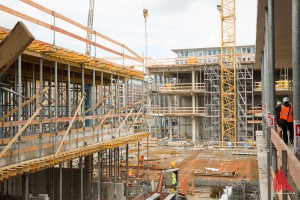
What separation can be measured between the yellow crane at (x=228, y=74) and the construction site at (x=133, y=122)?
154 mm

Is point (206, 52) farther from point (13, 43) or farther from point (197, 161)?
point (13, 43)

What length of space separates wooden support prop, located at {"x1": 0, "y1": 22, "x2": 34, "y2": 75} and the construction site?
0.01m

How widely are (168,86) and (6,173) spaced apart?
39.6m

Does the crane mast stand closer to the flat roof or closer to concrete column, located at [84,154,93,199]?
the flat roof

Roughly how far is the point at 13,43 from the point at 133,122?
1486 cm

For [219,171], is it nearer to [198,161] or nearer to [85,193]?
[198,161]

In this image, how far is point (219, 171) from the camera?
25.5 meters

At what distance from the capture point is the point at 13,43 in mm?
3721

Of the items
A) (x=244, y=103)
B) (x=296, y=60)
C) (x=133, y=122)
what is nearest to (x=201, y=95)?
(x=244, y=103)

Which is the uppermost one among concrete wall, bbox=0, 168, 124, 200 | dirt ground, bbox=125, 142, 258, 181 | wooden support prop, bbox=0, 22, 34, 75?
wooden support prop, bbox=0, 22, 34, 75

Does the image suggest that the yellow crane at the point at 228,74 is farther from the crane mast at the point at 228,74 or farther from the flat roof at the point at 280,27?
the flat roof at the point at 280,27

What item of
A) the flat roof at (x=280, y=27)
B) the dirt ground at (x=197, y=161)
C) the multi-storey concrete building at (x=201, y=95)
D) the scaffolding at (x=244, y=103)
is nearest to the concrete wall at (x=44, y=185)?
the dirt ground at (x=197, y=161)

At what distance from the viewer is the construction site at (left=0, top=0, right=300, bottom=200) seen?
27.8ft

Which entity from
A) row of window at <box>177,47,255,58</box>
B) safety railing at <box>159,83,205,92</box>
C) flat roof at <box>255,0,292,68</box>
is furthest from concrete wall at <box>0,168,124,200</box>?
row of window at <box>177,47,255,58</box>
